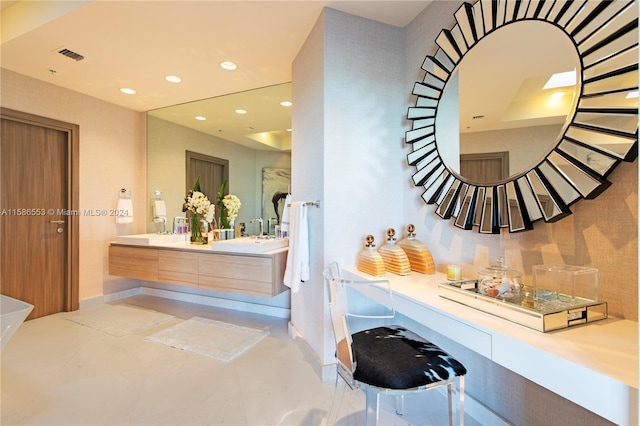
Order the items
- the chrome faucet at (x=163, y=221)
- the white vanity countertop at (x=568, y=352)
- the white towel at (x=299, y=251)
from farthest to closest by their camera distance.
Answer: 1. the chrome faucet at (x=163, y=221)
2. the white towel at (x=299, y=251)
3. the white vanity countertop at (x=568, y=352)

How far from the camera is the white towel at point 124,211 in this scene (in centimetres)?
366

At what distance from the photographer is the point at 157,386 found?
1.92 m

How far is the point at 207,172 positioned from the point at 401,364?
312 centimetres

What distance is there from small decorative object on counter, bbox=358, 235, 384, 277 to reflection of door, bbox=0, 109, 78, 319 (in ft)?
10.6

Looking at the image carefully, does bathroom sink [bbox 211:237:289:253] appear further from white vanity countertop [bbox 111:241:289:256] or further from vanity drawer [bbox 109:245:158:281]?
vanity drawer [bbox 109:245:158:281]

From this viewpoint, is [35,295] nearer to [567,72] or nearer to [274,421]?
[274,421]

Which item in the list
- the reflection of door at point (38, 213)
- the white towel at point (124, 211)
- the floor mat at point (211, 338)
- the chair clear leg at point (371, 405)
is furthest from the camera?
the white towel at point (124, 211)

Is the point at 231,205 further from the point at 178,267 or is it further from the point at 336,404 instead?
the point at 336,404

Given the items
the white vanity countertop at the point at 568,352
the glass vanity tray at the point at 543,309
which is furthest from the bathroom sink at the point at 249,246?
the glass vanity tray at the point at 543,309

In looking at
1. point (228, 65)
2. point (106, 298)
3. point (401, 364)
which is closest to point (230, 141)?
point (228, 65)

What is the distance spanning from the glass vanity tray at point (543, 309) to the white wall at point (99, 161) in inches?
152

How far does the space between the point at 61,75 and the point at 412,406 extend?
4.04 meters

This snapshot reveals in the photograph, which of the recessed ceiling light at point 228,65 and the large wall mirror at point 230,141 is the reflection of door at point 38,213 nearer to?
the large wall mirror at point 230,141

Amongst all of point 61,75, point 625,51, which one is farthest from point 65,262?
point 625,51
